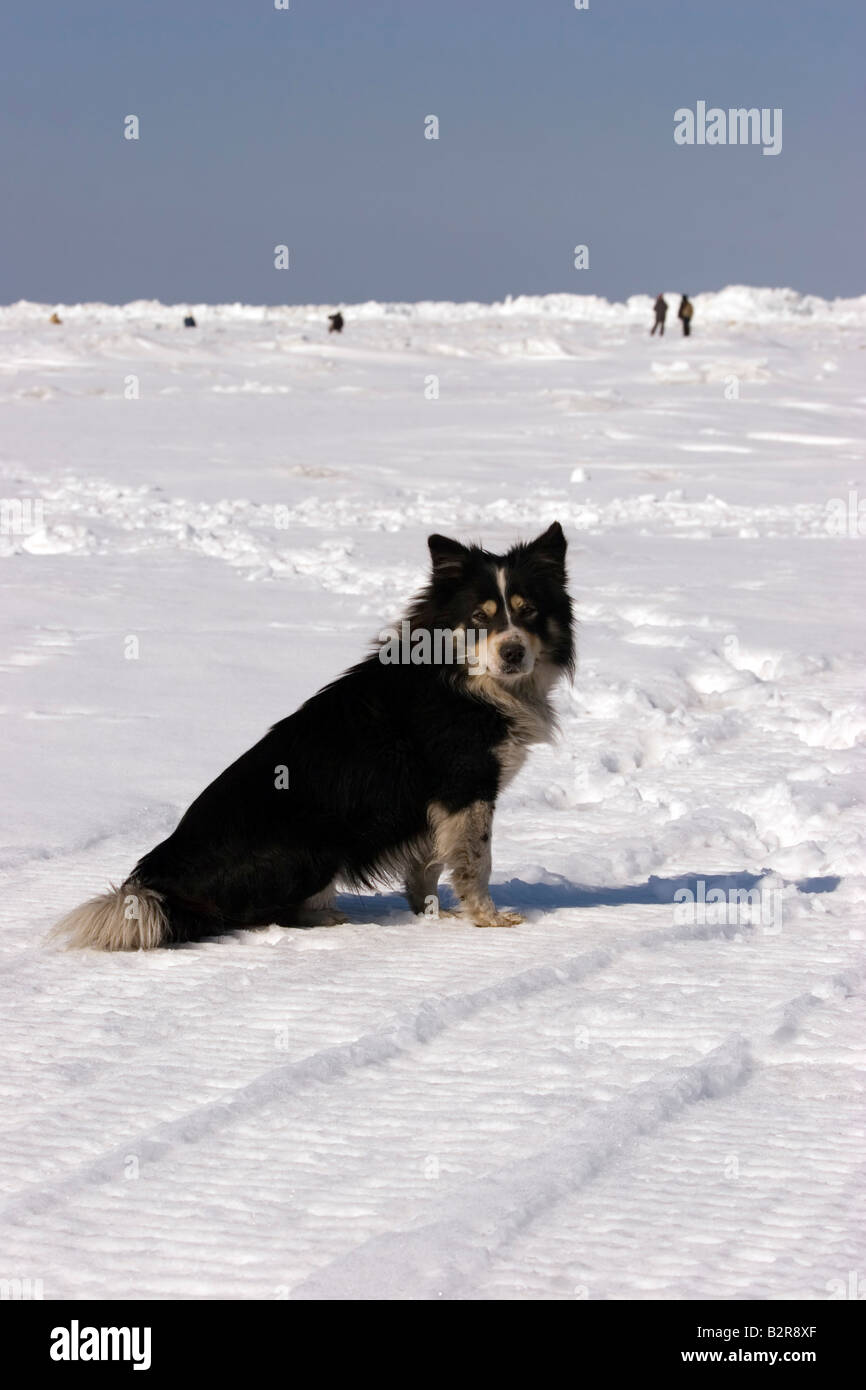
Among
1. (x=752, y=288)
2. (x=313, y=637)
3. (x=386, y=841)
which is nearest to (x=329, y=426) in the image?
(x=313, y=637)

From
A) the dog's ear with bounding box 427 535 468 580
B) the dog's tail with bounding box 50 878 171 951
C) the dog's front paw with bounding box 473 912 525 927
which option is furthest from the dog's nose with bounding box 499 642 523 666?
the dog's tail with bounding box 50 878 171 951

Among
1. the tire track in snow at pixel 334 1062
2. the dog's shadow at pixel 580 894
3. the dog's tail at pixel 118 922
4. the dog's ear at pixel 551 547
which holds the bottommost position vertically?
the dog's shadow at pixel 580 894

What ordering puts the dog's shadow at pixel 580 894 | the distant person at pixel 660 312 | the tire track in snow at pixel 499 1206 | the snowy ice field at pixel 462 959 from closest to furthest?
the tire track in snow at pixel 499 1206
the snowy ice field at pixel 462 959
the dog's shadow at pixel 580 894
the distant person at pixel 660 312

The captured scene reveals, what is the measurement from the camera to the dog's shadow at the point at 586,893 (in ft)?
19.5

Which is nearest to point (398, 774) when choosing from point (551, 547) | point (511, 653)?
point (511, 653)

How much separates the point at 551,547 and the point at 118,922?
2.08 meters

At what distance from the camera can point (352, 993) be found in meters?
4.69

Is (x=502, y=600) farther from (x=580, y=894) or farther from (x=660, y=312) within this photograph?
(x=660, y=312)

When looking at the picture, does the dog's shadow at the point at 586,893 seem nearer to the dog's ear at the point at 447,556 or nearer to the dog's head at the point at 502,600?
the dog's head at the point at 502,600

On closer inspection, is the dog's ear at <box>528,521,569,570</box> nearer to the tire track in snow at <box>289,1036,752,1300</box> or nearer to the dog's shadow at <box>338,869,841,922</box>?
the dog's shadow at <box>338,869,841,922</box>

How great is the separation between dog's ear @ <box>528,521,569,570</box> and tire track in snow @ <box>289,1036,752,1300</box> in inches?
89.7

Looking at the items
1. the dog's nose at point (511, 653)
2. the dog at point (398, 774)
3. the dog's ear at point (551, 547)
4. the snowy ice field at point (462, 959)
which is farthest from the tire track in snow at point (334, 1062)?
the dog's ear at point (551, 547)

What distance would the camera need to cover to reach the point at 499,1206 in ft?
10.6

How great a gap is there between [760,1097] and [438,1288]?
1.28m
